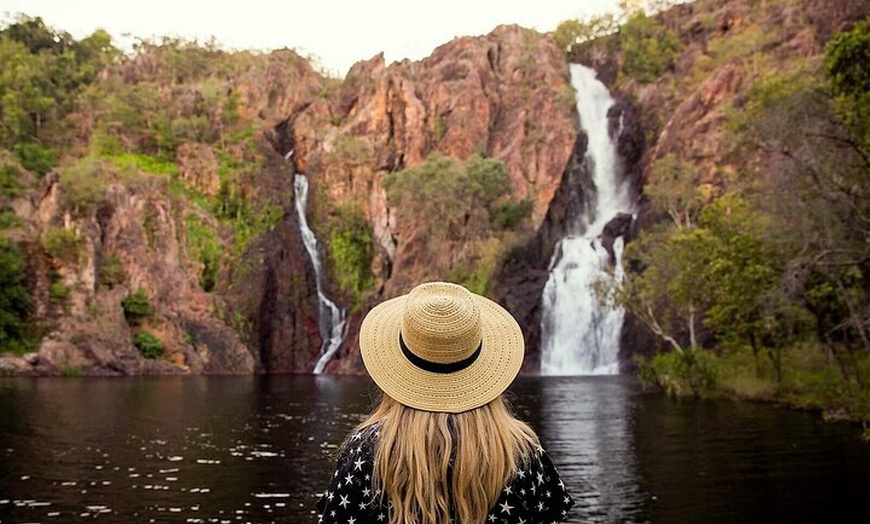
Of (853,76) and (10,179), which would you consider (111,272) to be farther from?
(853,76)

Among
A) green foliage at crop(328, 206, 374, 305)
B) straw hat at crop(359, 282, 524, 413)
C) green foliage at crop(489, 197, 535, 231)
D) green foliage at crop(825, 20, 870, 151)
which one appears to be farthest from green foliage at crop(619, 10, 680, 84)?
straw hat at crop(359, 282, 524, 413)

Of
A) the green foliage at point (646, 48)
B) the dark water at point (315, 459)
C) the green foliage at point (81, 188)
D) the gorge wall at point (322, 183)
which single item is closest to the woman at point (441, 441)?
the dark water at point (315, 459)

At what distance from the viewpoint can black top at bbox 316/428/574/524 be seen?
3.57 metres

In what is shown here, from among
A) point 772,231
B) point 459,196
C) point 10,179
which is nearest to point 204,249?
point 10,179

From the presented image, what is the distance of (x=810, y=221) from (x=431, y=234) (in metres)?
53.3

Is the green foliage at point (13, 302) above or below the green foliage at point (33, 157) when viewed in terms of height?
below

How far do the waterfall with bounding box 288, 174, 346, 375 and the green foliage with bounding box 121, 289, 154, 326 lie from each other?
14.3 meters

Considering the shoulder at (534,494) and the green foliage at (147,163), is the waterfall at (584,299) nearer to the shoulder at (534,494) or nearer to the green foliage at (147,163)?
the green foliage at (147,163)

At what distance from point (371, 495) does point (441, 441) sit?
1.22 ft

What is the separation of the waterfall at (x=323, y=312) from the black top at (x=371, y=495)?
6897 centimetres

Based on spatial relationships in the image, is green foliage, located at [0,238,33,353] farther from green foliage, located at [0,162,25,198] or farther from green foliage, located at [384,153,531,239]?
green foliage, located at [384,153,531,239]

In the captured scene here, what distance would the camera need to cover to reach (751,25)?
85.6 m

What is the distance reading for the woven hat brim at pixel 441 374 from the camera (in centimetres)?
355

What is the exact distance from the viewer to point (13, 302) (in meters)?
64.6
